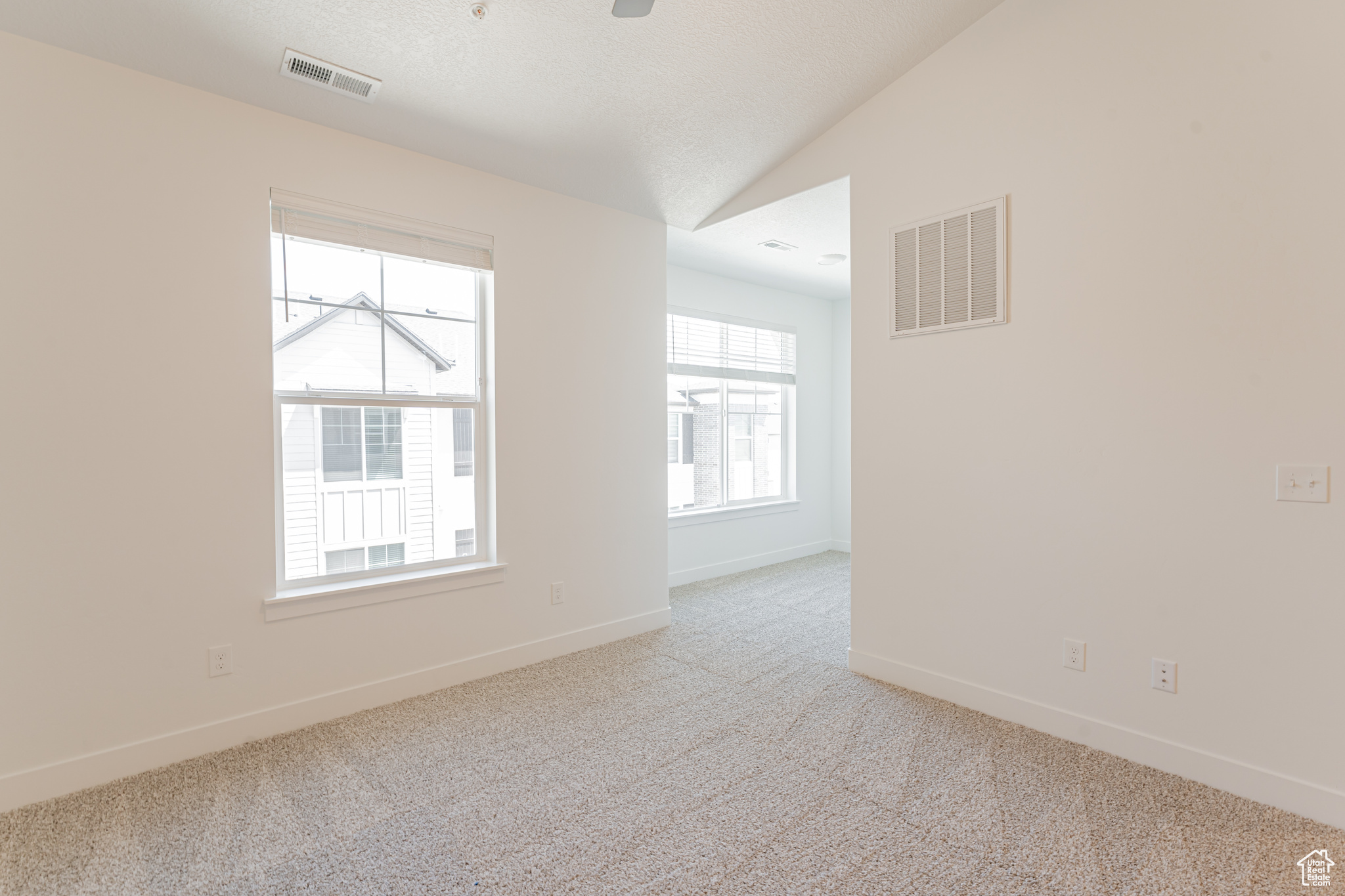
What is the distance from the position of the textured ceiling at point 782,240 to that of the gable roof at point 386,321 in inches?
75.3

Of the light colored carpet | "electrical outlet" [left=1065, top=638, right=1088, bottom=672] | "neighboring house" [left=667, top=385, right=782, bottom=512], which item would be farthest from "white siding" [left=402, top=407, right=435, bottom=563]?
"electrical outlet" [left=1065, top=638, right=1088, bottom=672]

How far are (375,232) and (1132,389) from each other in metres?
3.16

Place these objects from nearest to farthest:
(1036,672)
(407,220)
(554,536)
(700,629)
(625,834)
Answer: (625,834)
(1036,672)
(407,220)
(554,536)
(700,629)

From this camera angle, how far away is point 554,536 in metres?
3.47

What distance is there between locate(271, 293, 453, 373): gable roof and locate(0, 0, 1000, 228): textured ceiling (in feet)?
2.40

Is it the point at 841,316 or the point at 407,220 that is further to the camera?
the point at 841,316

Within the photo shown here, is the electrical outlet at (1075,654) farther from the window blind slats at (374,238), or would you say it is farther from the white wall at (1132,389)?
the window blind slats at (374,238)

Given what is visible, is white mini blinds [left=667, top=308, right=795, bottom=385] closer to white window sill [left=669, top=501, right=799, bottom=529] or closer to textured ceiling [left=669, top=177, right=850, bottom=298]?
textured ceiling [left=669, top=177, right=850, bottom=298]

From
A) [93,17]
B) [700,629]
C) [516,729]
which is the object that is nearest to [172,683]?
[516,729]

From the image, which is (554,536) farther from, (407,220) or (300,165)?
(300,165)

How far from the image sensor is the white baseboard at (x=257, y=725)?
82.9 inches

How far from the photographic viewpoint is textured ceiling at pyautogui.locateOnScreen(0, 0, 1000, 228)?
2129mm

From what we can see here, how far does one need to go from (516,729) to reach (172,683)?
128 centimetres

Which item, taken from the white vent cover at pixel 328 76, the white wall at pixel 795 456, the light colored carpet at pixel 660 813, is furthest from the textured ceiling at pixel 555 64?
the light colored carpet at pixel 660 813
